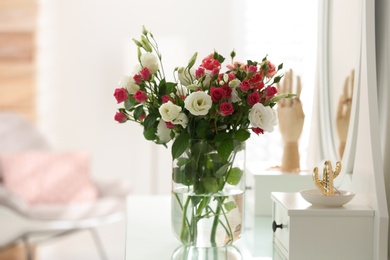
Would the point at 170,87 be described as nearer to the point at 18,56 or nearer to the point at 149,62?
the point at 149,62

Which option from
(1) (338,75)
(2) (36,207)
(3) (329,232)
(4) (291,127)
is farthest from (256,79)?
(2) (36,207)

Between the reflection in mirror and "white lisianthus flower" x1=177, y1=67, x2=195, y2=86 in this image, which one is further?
the reflection in mirror

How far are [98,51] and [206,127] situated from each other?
346 centimetres

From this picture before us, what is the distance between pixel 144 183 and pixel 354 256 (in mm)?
3499

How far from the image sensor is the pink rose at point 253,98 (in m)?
1.69

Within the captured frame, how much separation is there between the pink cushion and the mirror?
227 cm

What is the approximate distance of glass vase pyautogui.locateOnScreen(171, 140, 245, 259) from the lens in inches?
69.6

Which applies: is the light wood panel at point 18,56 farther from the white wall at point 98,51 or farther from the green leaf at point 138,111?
the green leaf at point 138,111

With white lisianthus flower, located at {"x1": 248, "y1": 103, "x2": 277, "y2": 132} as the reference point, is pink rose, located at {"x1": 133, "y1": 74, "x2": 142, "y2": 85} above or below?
above

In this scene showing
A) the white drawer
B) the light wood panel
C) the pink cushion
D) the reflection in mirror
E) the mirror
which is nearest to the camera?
the white drawer

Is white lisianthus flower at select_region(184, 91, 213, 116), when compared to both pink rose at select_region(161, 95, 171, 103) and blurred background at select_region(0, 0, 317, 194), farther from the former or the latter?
blurred background at select_region(0, 0, 317, 194)

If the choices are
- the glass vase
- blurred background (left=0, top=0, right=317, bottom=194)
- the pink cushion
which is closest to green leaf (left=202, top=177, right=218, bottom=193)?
the glass vase

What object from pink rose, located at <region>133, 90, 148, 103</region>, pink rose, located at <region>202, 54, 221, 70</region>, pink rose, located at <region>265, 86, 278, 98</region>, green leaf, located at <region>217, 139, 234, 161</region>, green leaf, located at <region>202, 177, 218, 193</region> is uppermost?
pink rose, located at <region>202, 54, 221, 70</region>

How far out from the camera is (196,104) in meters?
1.66
